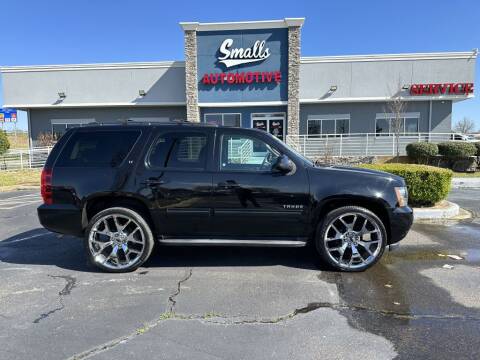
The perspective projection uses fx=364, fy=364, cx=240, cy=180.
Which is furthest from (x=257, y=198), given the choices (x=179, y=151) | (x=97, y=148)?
(x=97, y=148)

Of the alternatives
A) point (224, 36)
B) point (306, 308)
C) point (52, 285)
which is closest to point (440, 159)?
point (224, 36)

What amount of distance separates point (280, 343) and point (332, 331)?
0.51 meters

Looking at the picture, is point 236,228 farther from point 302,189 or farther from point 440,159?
point 440,159

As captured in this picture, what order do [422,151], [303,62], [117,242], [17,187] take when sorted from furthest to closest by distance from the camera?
[303,62] → [422,151] → [17,187] → [117,242]

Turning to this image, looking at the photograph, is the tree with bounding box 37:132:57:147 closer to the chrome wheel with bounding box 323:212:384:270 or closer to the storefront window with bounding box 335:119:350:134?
the storefront window with bounding box 335:119:350:134

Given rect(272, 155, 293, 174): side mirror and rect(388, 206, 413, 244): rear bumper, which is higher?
rect(272, 155, 293, 174): side mirror

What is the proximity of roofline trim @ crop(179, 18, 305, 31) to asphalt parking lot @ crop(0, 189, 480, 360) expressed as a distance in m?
18.2

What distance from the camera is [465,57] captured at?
2148cm

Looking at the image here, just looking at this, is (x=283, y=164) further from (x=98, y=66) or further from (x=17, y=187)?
(x=98, y=66)

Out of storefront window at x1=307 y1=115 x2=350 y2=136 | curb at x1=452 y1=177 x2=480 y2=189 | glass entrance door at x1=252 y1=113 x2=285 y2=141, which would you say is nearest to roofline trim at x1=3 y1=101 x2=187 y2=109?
glass entrance door at x1=252 y1=113 x2=285 y2=141

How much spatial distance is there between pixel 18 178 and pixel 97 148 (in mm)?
14558

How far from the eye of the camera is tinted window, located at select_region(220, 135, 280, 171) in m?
4.60

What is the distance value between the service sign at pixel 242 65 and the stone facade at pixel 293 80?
1.08 feet

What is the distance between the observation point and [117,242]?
473cm
